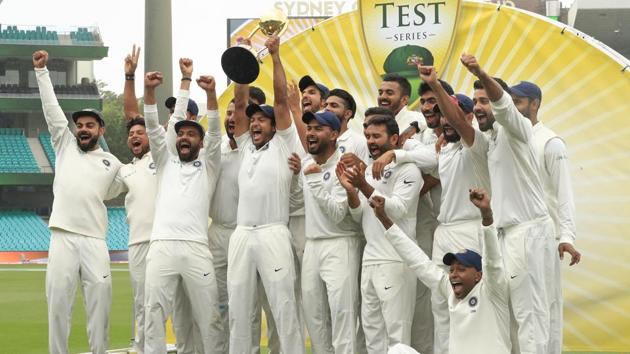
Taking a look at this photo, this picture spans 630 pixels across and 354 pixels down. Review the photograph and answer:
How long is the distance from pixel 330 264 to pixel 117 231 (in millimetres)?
37077

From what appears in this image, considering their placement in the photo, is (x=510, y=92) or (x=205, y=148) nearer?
(x=510, y=92)

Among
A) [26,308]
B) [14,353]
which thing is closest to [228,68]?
[14,353]

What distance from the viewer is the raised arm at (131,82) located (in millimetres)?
9469

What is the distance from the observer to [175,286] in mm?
9000

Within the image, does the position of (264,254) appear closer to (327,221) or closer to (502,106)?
(327,221)

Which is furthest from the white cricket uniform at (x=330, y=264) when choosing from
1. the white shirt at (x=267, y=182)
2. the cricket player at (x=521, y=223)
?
the cricket player at (x=521, y=223)

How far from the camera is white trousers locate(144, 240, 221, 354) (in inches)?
350

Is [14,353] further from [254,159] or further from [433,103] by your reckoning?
[433,103]

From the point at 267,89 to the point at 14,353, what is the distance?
408cm

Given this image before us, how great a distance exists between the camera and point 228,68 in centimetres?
908

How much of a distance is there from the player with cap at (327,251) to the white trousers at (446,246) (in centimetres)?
72

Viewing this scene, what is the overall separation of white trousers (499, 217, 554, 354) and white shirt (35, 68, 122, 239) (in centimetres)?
358

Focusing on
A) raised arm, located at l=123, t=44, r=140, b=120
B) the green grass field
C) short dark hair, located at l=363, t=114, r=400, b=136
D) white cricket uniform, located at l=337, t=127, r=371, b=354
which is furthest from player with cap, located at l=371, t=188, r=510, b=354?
the green grass field

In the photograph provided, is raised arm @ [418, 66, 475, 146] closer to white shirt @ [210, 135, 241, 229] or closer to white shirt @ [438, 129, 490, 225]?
white shirt @ [438, 129, 490, 225]
